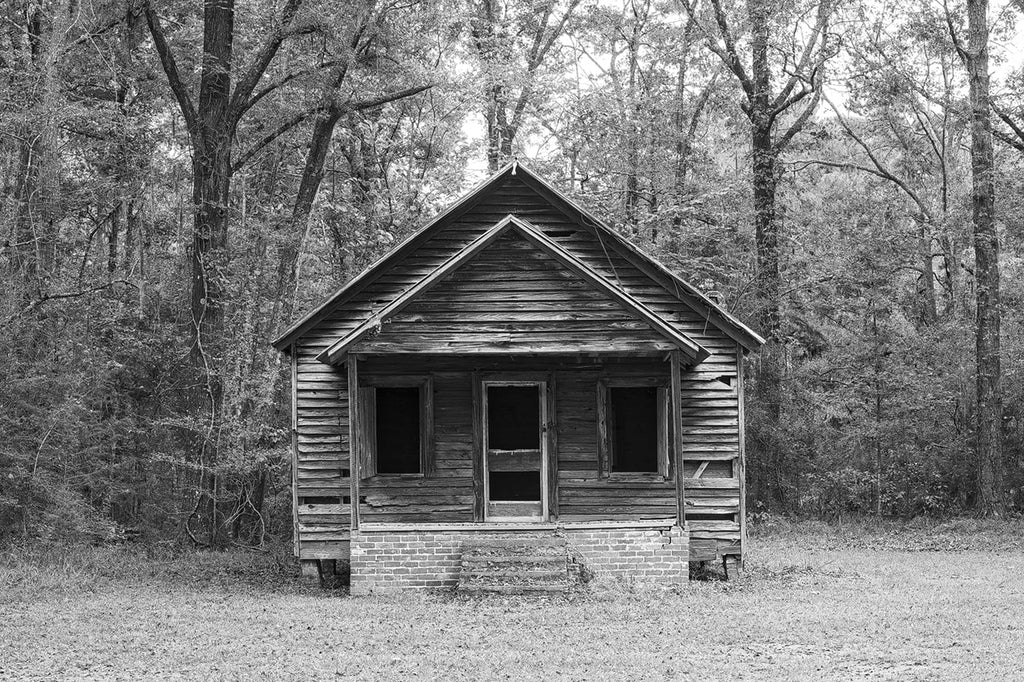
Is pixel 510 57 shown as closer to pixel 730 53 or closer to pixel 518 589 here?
pixel 730 53

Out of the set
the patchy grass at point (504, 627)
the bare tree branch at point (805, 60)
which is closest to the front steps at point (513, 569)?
the patchy grass at point (504, 627)

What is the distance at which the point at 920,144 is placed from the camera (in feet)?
91.1

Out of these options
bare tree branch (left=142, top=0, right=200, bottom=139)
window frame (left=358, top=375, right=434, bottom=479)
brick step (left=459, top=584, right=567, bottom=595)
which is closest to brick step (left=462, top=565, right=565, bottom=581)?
brick step (left=459, top=584, right=567, bottom=595)

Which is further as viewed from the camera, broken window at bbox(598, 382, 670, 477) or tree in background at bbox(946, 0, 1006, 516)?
tree in background at bbox(946, 0, 1006, 516)

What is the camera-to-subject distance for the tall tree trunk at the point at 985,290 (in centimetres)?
2167

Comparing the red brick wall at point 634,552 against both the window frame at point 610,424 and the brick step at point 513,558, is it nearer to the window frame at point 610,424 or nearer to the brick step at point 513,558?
the brick step at point 513,558

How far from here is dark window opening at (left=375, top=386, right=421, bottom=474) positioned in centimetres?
1543

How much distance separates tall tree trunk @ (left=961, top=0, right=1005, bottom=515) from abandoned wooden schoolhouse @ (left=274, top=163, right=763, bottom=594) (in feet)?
28.8

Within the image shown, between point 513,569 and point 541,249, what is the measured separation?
13.9 feet

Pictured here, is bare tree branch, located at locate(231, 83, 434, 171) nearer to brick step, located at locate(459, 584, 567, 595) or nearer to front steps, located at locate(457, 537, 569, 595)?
front steps, located at locate(457, 537, 569, 595)

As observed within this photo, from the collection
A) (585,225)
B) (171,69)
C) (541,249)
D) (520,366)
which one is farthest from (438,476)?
(171,69)

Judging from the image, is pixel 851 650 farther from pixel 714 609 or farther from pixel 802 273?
pixel 802 273

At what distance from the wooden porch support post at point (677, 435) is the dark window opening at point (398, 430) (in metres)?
3.70

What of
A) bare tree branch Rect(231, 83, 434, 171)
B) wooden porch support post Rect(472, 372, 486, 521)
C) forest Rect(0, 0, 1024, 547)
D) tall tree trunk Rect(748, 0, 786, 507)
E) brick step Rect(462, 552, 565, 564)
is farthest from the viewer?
tall tree trunk Rect(748, 0, 786, 507)
